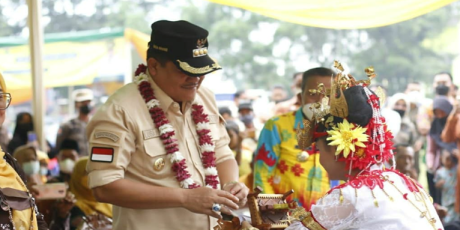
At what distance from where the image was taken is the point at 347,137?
3.05 metres

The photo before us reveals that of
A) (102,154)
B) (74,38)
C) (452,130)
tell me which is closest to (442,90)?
(452,130)

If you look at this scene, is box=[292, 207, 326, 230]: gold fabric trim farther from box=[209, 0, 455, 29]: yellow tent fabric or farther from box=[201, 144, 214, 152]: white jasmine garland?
box=[209, 0, 455, 29]: yellow tent fabric

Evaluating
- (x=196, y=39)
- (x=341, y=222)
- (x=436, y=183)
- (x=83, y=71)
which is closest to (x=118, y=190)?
(x=196, y=39)

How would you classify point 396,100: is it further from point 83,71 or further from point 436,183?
point 83,71

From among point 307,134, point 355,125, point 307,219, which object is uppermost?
point 355,125

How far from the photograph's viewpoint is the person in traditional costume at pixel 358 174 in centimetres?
298

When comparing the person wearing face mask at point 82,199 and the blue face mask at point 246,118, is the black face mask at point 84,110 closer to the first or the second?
Result: the blue face mask at point 246,118

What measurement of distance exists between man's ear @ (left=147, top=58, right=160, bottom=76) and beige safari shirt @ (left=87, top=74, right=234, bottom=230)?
6cm

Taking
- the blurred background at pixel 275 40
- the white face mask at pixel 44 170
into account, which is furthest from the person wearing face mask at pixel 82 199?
the blurred background at pixel 275 40

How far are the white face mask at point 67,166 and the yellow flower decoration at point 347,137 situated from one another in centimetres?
424

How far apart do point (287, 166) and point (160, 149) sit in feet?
5.23

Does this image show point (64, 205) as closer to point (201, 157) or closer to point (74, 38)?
point (201, 157)

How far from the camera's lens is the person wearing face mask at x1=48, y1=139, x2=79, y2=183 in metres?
6.67

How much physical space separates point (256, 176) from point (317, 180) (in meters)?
0.46
